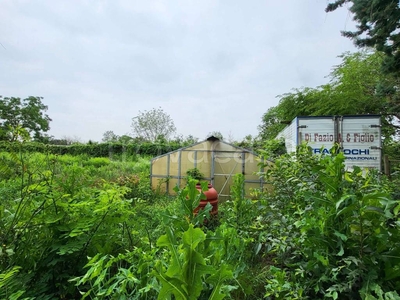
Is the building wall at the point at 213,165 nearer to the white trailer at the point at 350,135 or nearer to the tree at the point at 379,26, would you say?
the white trailer at the point at 350,135

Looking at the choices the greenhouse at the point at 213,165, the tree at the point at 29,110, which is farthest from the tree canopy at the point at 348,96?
the tree at the point at 29,110

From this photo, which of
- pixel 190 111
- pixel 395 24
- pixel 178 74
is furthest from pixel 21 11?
pixel 190 111

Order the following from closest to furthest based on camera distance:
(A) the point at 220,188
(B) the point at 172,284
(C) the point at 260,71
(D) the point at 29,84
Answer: (B) the point at 172,284, (A) the point at 220,188, (D) the point at 29,84, (C) the point at 260,71

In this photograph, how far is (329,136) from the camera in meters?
5.29

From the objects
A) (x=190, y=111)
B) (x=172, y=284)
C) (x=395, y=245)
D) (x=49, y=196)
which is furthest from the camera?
(x=190, y=111)

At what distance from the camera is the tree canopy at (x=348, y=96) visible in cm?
859

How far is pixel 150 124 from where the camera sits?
2530 cm

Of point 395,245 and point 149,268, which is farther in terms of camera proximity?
point 149,268

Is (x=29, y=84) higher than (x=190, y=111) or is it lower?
lower

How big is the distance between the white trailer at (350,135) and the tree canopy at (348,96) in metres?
2.38

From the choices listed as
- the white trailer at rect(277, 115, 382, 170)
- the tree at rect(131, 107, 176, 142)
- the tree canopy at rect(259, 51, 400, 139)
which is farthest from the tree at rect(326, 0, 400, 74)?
the tree at rect(131, 107, 176, 142)

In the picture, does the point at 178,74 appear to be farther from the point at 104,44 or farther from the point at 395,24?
the point at 395,24

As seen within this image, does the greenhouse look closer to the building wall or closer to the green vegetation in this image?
the building wall

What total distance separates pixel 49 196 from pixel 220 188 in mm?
5867
